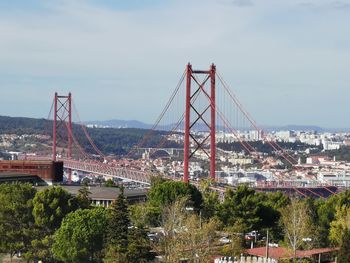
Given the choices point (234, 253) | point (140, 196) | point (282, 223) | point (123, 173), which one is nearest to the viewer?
point (234, 253)

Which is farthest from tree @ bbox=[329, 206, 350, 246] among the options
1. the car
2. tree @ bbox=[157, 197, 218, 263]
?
tree @ bbox=[157, 197, 218, 263]

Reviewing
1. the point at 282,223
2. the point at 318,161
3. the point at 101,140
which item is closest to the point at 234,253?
the point at 282,223

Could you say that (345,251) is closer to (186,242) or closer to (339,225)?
(186,242)

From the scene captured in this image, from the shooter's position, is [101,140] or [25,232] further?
[101,140]

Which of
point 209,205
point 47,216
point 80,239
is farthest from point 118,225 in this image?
point 209,205

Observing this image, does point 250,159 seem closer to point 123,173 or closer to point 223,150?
point 223,150

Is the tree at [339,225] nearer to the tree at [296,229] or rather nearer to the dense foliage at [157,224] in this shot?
the dense foliage at [157,224]

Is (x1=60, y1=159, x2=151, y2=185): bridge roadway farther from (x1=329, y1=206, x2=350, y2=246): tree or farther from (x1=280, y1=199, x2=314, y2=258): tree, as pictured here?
(x1=280, y1=199, x2=314, y2=258): tree
